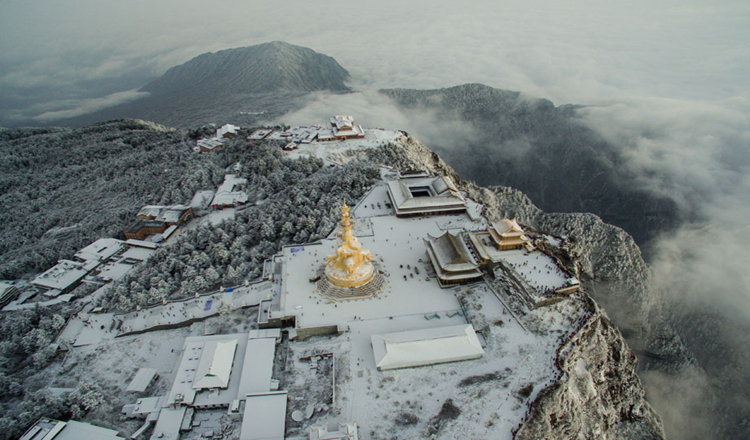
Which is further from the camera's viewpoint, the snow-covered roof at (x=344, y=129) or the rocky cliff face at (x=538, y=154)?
the rocky cliff face at (x=538, y=154)

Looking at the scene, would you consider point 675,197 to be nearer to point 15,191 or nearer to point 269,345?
point 269,345

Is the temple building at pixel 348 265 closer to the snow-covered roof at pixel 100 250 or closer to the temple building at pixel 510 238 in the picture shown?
the temple building at pixel 510 238

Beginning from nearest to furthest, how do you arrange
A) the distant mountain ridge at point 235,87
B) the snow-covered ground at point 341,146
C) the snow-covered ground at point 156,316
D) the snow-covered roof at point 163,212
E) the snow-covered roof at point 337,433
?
1. the snow-covered roof at point 337,433
2. the snow-covered ground at point 156,316
3. the snow-covered roof at point 163,212
4. the snow-covered ground at point 341,146
5. the distant mountain ridge at point 235,87

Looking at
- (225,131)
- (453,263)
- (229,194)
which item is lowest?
(453,263)

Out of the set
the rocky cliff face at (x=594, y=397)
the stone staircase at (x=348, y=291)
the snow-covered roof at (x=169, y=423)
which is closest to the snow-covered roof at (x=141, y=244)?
the stone staircase at (x=348, y=291)

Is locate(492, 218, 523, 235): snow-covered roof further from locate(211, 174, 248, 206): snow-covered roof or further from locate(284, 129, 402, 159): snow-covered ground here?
locate(211, 174, 248, 206): snow-covered roof

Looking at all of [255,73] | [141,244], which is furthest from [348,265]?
[255,73]

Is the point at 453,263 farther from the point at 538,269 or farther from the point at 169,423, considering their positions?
the point at 169,423
